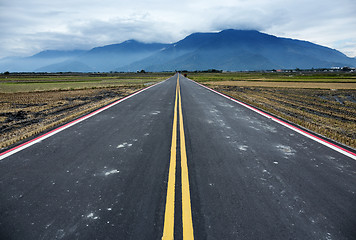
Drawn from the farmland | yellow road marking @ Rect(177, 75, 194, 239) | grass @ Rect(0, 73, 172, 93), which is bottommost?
yellow road marking @ Rect(177, 75, 194, 239)

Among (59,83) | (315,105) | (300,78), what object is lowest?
(315,105)

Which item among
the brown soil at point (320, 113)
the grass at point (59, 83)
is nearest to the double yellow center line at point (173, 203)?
the brown soil at point (320, 113)

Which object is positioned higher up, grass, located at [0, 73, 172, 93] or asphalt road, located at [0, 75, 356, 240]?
grass, located at [0, 73, 172, 93]

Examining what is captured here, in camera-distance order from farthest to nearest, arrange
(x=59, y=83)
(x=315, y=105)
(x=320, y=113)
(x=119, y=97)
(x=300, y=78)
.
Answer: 1. (x=300, y=78)
2. (x=59, y=83)
3. (x=119, y=97)
4. (x=315, y=105)
5. (x=320, y=113)

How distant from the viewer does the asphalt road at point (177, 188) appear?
2334mm

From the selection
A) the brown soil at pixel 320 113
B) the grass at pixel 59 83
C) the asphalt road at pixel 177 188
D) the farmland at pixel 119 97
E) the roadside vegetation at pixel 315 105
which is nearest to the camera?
the asphalt road at pixel 177 188

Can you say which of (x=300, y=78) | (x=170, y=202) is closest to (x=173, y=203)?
(x=170, y=202)

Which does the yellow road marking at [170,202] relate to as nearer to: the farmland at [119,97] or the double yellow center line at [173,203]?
the double yellow center line at [173,203]

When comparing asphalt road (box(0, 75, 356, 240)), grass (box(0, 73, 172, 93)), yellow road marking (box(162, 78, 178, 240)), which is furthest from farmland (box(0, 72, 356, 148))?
yellow road marking (box(162, 78, 178, 240))

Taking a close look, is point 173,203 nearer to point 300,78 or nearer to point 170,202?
point 170,202

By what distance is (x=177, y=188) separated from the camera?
3.07 m

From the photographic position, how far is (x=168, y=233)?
2219 mm

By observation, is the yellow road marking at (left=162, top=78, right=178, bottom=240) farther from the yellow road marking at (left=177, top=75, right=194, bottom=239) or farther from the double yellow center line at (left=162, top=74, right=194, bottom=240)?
the yellow road marking at (left=177, top=75, right=194, bottom=239)

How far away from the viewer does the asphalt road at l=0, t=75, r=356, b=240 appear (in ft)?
7.66
